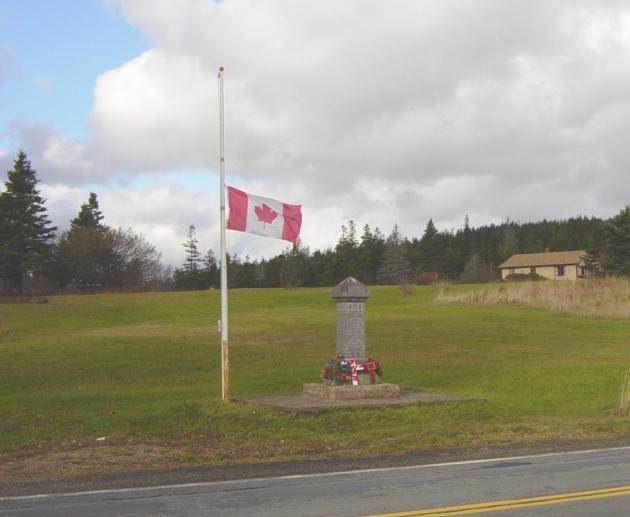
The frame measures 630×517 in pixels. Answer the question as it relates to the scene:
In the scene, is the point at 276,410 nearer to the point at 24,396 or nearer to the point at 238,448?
the point at 238,448

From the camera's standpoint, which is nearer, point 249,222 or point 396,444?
point 396,444

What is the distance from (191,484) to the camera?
368 inches

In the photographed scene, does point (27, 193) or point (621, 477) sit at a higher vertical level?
point (27, 193)

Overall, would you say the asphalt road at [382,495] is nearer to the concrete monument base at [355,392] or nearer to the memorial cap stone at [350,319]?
the concrete monument base at [355,392]

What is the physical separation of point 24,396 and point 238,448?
8414 millimetres

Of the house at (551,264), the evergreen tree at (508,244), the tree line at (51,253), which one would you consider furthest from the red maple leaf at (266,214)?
the evergreen tree at (508,244)

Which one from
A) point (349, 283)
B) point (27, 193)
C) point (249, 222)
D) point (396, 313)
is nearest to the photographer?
point (249, 222)

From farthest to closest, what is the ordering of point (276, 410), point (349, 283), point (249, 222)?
point (349, 283)
point (249, 222)
point (276, 410)

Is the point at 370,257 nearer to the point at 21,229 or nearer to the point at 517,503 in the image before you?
the point at 21,229

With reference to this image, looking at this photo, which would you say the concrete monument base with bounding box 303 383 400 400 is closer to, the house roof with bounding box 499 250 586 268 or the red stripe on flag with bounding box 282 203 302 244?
the red stripe on flag with bounding box 282 203 302 244

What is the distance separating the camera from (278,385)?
20.1m

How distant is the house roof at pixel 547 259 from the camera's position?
10660 cm

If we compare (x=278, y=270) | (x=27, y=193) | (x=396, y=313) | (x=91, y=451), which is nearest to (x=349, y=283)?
(x=91, y=451)

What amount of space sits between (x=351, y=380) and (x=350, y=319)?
4.66ft
